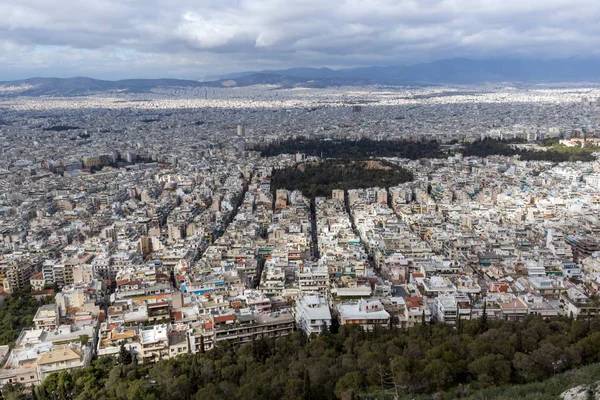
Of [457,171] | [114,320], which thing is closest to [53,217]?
[114,320]

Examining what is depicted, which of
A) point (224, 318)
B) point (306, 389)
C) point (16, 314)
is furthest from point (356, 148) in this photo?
point (306, 389)

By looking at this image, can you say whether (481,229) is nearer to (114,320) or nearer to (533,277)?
(533,277)

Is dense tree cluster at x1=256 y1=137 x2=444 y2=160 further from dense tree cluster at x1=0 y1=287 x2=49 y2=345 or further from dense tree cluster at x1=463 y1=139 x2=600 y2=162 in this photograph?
dense tree cluster at x1=0 y1=287 x2=49 y2=345

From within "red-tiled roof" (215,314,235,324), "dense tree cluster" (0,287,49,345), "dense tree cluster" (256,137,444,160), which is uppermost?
"dense tree cluster" (256,137,444,160)

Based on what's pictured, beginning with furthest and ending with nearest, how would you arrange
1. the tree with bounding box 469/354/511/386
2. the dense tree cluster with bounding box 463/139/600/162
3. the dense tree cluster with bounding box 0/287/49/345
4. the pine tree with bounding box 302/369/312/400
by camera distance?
the dense tree cluster with bounding box 463/139/600/162
the dense tree cluster with bounding box 0/287/49/345
the tree with bounding box 469/354/511/386
the pine tree with bounding box 302/369/312/400

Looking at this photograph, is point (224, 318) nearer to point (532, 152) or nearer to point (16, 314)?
point (16, 314)

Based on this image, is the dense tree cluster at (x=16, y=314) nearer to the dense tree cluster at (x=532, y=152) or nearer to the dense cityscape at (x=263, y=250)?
the dense cityscape at (x=263, y=250)

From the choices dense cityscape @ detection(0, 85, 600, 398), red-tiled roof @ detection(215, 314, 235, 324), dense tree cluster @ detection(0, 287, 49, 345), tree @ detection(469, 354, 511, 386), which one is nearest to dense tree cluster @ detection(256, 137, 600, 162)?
dense cityscape @ detection(0, 85, 600, 398)

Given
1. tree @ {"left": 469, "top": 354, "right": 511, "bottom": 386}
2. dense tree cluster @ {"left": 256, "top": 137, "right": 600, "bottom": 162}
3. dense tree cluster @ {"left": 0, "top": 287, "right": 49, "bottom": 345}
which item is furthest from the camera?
dense tree cluster @ {"left": 256, "top": 137, "right": 600, "bottom": 162}
